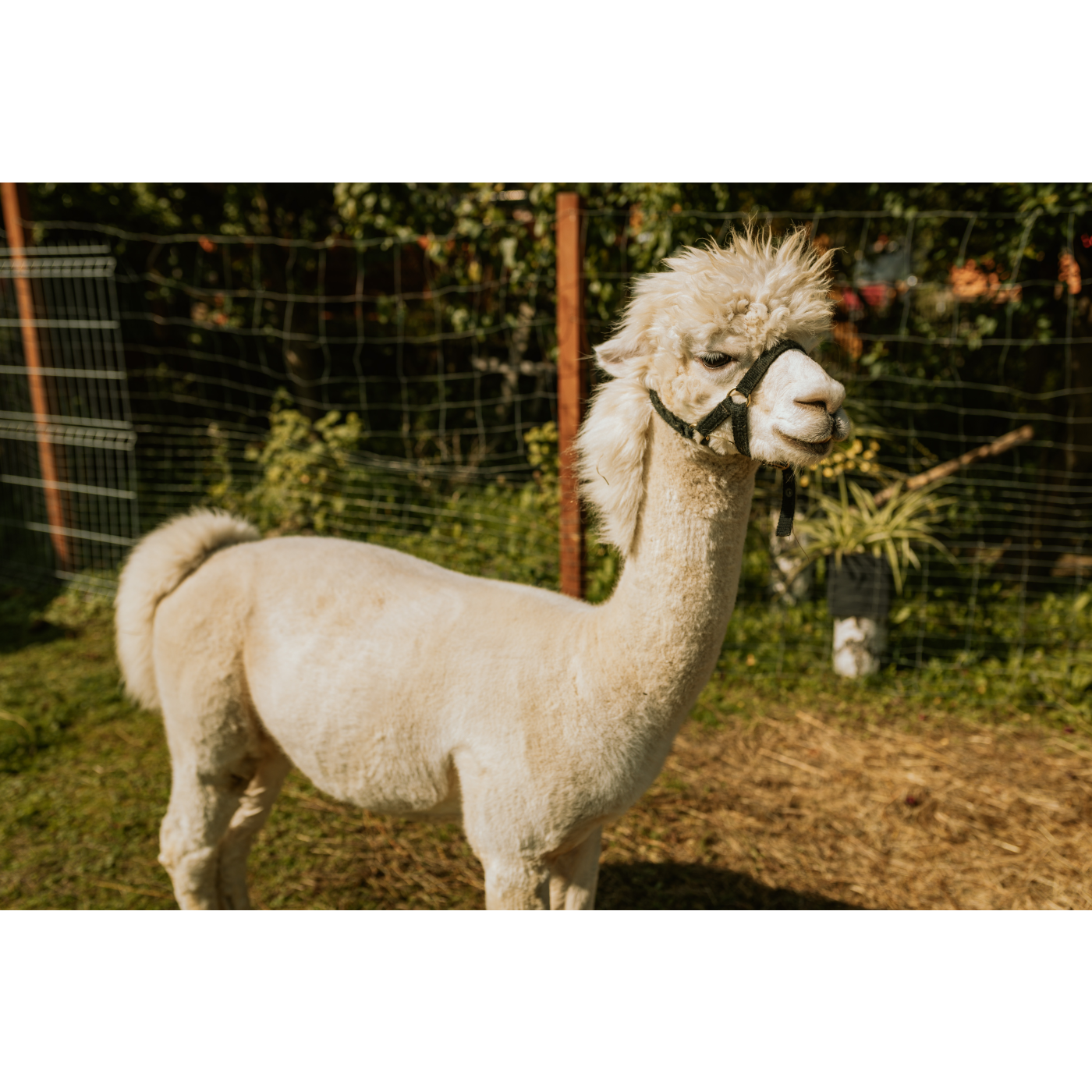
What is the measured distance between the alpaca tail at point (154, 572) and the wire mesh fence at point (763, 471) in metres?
2.31

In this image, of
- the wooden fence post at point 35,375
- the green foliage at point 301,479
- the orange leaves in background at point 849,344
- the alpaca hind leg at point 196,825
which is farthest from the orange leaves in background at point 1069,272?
→ the wooden fence post at point 35,375

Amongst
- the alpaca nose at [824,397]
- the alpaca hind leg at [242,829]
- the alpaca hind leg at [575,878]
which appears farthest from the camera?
the alpaca hind leg at [242,829]

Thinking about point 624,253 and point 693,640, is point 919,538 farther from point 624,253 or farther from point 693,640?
point 693,640

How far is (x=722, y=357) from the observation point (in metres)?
1.63

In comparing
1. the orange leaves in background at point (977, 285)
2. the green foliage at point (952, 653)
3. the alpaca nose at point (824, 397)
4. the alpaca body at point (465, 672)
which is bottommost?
the green foliage at point (952, 653)

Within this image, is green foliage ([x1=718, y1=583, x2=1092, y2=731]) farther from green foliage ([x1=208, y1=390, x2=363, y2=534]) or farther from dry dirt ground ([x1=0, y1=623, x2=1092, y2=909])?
green foliage ([x1=208, y1=390, x2=363, y2=534])

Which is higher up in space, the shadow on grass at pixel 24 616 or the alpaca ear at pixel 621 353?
the alpaca ear at pixel 621 353

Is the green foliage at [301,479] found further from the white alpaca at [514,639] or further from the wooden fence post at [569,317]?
the white alpaca at [514,639]

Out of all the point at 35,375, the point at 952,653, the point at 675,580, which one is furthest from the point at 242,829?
the point at 35,375

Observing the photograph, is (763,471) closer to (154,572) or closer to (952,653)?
(952,653)

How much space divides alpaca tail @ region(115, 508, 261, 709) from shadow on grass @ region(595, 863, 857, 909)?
5.77 ft

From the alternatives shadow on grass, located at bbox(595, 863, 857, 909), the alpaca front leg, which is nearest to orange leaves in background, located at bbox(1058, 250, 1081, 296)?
shadow on grass, located at bbox(595, 863, 857, 909)

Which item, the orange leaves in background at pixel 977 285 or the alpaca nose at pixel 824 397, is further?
the orange leaves in background at pixel 977 285

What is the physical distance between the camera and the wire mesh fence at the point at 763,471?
4.80m
